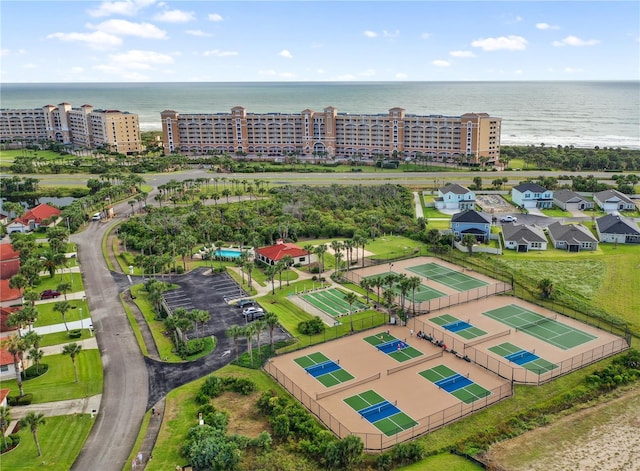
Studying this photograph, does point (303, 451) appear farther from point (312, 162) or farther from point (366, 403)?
point (312, 162)

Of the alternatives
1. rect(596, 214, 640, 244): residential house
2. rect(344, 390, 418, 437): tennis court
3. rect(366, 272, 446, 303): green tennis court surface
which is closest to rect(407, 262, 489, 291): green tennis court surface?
rect(366, 272, 446, 303): green tennis court surface

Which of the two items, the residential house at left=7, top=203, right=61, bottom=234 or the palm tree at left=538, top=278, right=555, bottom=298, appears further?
the residential house at left=7, top=203, right=61, bottom=234

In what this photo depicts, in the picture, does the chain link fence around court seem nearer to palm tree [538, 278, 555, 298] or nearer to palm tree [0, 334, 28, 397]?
palm tree [538, 278, 555, 298]

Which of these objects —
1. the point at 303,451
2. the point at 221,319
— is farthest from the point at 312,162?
the point at 303,451

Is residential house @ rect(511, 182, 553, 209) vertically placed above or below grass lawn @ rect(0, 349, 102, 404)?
above

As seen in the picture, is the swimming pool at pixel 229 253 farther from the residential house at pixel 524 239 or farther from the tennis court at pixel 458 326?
the residential house at pixel 524 239

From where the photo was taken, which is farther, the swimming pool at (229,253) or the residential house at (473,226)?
the residential house at (473,226)

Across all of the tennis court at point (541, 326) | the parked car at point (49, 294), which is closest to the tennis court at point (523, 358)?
the tennis court at point (541, 326)
